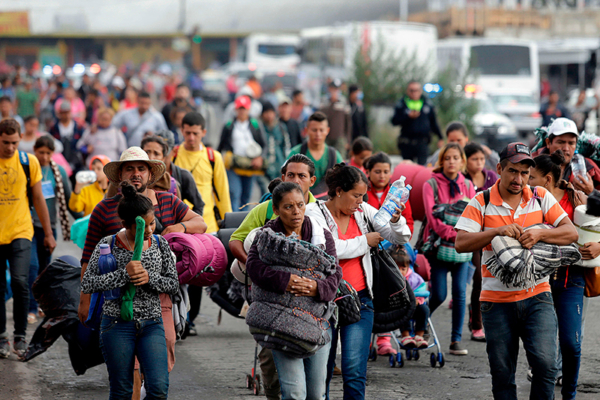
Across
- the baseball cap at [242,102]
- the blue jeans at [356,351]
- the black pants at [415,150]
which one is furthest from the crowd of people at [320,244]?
the black pants at [415,150]

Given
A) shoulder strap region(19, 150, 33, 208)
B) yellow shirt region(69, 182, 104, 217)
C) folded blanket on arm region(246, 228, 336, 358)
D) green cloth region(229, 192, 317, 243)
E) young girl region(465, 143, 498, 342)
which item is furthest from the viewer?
yellow shirt region(69, 182, 104, 217)

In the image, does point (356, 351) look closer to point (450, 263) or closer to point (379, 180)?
point (379, 180)

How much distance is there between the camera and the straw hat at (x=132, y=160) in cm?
591

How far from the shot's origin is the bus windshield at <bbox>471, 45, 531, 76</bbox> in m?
30.2

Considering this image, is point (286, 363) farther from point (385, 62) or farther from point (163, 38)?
point (163, 38)

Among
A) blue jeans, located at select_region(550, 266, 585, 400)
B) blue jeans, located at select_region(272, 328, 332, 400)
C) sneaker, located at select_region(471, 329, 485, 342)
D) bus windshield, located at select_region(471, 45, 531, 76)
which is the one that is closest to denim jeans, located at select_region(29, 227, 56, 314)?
blue jeans, located at select_region(272, 328, 332, 400)

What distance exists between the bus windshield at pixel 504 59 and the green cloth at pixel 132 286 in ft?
86.7

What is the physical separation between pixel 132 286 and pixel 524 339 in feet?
7.60

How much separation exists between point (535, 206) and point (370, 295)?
1.13 metres

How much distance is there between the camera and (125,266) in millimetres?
5035

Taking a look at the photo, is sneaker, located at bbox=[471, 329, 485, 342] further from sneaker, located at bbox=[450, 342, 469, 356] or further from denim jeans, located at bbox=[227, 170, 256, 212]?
denim jeans, located at bbox=[227, 170, 256, 212]

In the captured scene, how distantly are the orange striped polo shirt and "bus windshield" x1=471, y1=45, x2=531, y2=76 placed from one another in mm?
25436

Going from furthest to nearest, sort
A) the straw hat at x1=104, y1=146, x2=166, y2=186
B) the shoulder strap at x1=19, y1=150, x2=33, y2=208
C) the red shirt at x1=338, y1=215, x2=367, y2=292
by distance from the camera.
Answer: the shoulder strap at x1=19, y1=150, x2=33, y2=208, the straw hat at x1=104, y1=146, x2=166, y2=186, the red shirt at x1=338, y1=215, x2=367, y2=292

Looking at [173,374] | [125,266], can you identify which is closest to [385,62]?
[173,374]
